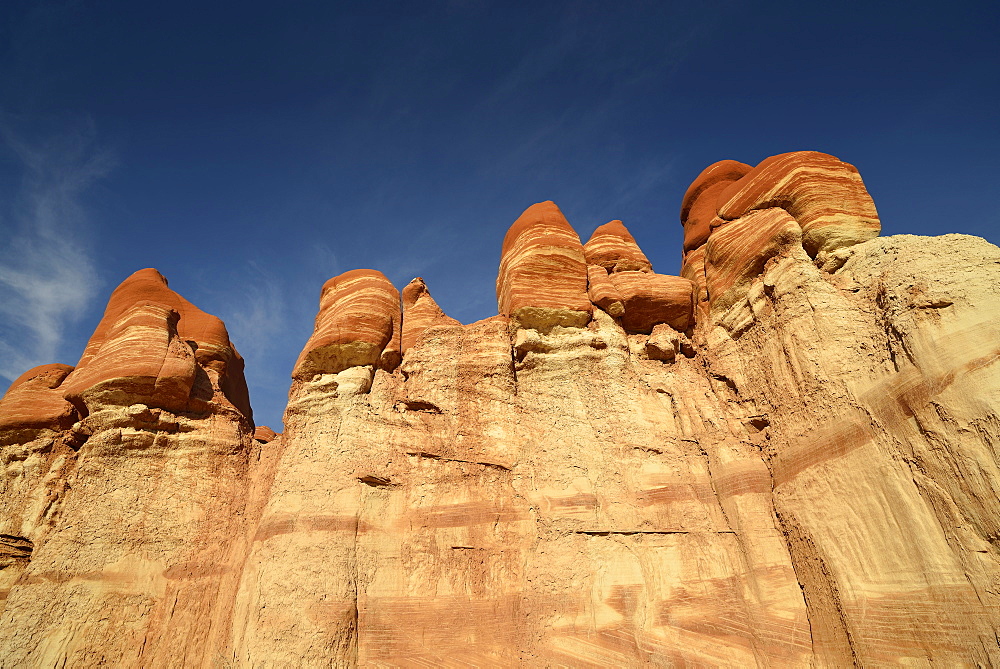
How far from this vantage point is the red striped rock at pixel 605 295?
43.9 feet

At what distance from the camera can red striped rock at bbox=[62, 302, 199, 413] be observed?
1200cm

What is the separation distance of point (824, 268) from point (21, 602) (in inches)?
651

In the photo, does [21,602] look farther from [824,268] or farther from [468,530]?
[824,268]

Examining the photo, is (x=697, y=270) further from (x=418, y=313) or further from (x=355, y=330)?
(x=355, y=330)

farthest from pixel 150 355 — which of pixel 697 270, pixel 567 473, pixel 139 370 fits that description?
pixel 697 270

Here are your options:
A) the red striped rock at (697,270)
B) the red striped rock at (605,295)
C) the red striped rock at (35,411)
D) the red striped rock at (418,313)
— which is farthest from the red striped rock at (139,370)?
the red striped rock at (697,270)

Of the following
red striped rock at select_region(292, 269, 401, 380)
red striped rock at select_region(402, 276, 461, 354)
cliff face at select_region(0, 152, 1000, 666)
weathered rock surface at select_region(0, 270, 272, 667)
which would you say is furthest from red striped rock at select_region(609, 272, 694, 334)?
weathered rock surface at select_region(0, 270, 272, 667)

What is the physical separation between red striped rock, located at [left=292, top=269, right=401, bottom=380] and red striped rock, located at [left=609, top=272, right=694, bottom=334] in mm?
5757

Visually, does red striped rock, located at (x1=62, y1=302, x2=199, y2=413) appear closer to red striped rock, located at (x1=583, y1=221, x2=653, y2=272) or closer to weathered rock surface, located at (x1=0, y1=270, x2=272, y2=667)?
weathered rock surface, located at (x1=0, y1=270, x2=272, y2=667)

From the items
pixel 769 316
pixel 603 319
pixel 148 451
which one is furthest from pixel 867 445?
pixel 148 451

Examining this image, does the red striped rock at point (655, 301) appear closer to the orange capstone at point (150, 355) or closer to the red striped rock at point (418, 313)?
the red striped rock at point (418, 313)

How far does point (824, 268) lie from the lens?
37.2ft

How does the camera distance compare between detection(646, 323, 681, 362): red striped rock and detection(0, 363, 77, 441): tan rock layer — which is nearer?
detection(0, 363, 77, 441): tan rock layer

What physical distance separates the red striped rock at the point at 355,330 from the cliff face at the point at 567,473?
74mm
